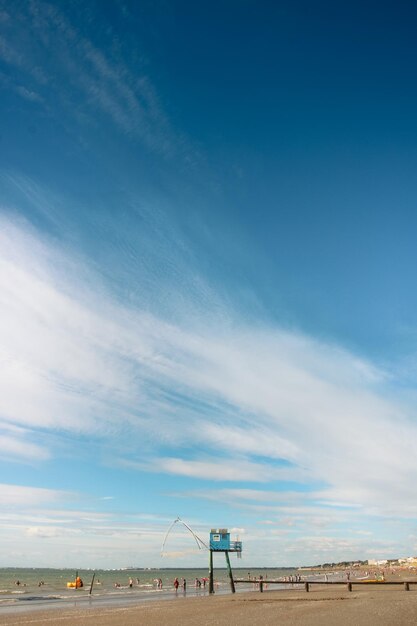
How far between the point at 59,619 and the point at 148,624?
7482 mm

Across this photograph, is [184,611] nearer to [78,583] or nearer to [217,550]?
[217,550]

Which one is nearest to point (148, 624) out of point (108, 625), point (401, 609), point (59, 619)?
point (108, 625)

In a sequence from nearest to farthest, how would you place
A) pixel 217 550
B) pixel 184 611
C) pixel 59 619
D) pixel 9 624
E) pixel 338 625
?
pixel 338 625, pixel 9 624, pixel 59 619, pixel 184 611, pixel 217 550

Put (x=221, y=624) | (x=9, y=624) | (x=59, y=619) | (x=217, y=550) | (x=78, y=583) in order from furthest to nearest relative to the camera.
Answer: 1. (x=78, y=583)
2. (x=217, y=550)
3. (x=59, y=619)
4. (x=9, y=624)
5. (x=221, y=624)

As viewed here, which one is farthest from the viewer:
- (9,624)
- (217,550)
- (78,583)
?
(78,583)

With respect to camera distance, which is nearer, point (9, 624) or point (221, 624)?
point (221, 624)

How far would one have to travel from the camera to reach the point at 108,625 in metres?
23.2

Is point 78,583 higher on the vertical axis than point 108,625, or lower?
lower

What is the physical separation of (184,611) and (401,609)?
1358cm

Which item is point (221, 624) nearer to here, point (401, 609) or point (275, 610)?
point (275, 610)

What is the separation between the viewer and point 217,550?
47312mm

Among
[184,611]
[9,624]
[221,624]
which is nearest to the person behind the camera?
[221,624]

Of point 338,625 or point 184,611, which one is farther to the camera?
point 184,611

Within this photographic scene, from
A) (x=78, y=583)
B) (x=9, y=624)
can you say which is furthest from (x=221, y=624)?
(x=78, y=583)
